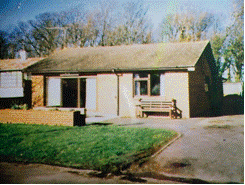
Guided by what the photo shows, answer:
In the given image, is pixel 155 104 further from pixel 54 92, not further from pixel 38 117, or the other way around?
pixel 54 92

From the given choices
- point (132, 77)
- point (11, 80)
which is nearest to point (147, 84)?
point (132, 77)

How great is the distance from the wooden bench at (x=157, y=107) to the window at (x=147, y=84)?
664 millimetres

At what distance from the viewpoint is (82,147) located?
6.24 m

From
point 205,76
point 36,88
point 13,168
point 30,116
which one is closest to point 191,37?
point 205,76

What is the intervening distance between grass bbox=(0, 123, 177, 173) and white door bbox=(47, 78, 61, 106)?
741 cm

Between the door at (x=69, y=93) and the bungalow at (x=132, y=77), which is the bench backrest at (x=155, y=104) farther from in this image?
the door at (x=69, y=93)

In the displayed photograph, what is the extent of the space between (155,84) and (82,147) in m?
8.25

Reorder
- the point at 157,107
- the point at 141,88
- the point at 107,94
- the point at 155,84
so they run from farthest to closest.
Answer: the point at 107,94 < the point at 141,88 < the point at 155,84 < the point at 157,107

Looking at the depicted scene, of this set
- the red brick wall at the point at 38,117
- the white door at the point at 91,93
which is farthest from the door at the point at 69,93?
the red brick wall at the point at 38,117

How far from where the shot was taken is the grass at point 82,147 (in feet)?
16.9

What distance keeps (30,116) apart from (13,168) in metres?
5.96

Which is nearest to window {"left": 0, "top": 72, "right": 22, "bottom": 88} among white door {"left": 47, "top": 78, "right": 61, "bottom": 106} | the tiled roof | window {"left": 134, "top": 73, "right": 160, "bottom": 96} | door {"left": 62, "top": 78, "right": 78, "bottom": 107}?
the tiled roof

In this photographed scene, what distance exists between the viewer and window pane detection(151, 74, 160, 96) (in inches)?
527

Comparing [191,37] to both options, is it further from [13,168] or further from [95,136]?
[13,168]
